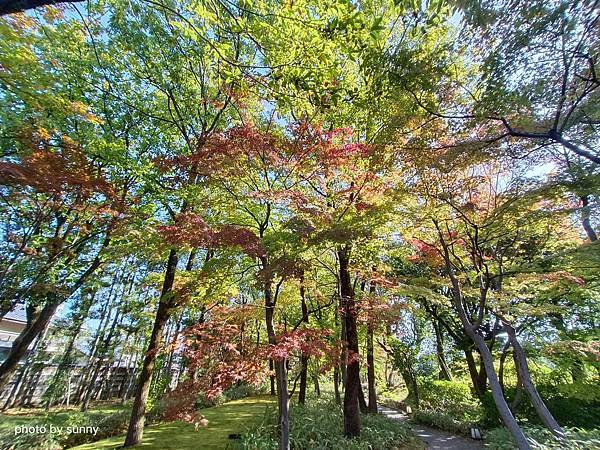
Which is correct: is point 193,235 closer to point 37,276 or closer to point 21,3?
point 21,3

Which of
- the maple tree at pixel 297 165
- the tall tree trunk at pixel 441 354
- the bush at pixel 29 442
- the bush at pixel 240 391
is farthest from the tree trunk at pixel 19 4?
the tall tree trunk at pixel 441 354

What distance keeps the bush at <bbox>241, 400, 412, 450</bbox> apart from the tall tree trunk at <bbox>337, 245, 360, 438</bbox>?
0.33m

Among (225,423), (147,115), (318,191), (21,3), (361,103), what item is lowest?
(225,423)

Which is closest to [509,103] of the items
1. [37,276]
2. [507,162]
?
[507,162]

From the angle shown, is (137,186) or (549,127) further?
(137,186)

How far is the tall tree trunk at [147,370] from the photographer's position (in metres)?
6.46

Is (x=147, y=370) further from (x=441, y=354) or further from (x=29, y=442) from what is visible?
(x=441, y=354)

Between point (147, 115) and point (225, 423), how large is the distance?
9.27 m

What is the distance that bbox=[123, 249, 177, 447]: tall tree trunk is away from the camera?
21.2ft

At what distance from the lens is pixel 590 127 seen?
12.4 feet

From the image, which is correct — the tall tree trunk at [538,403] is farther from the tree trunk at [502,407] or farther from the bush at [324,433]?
the bush at [324,433]

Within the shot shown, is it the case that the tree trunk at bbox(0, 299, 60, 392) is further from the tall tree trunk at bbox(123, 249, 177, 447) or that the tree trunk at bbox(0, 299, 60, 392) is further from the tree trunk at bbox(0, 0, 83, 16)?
the tree trunk at bbox(0, 0, 83, 16)

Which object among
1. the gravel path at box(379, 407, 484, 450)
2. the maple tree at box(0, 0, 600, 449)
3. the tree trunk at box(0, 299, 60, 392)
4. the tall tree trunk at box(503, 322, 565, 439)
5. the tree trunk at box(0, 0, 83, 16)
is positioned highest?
the maple tree at box(0, 0, 600, 449)

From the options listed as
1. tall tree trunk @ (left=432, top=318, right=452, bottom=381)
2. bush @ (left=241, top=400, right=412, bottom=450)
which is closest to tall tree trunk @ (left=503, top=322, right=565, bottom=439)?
bush @ (left=241, top=400, right=412, bottom=450)
